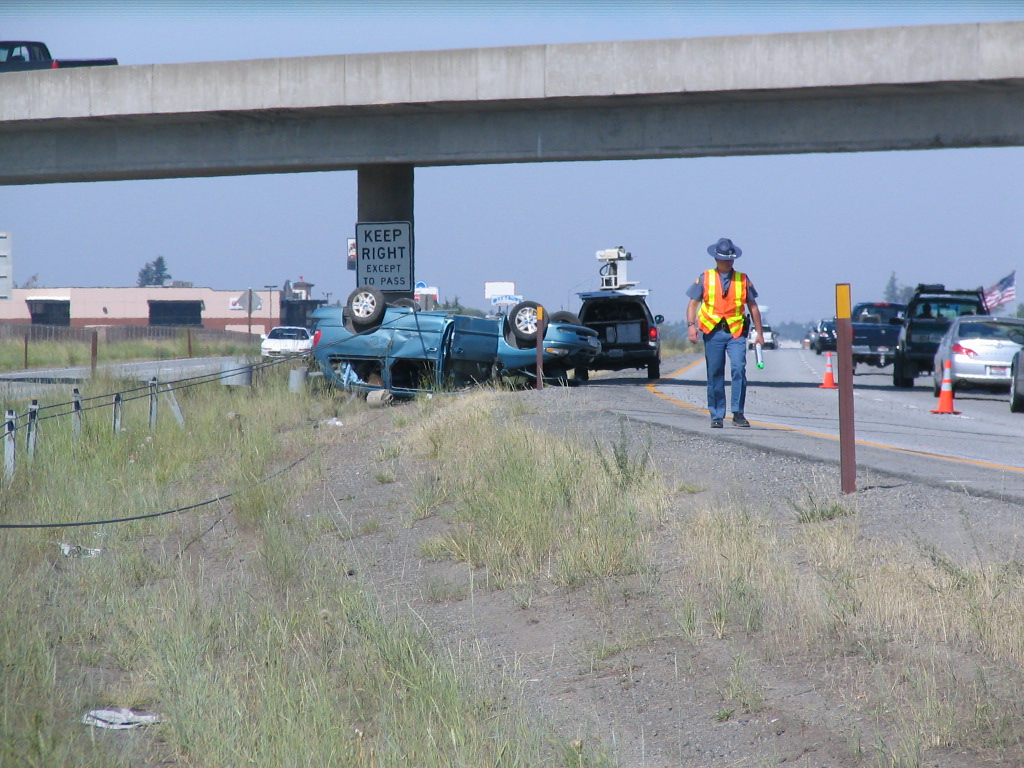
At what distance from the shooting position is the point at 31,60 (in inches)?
1014

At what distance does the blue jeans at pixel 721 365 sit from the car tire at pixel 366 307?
648cm

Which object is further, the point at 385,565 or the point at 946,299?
the point at 946,299

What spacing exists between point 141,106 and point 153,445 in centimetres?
1141

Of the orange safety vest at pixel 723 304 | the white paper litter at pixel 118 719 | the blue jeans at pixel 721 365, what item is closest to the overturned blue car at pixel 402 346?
the blue jeans at pixel 721 365

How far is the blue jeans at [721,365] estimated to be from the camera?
1211 cm

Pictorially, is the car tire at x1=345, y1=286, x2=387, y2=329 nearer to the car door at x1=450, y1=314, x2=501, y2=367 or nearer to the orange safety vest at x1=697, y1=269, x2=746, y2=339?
the car door at x1=450, y1=314, x2=501, y2=367

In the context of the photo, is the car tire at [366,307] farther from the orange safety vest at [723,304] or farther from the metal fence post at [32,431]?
the orange safety vest at [723,304]

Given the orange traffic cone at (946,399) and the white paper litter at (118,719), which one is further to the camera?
the orange traffic cone at (946,399)

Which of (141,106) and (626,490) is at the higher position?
(141,106)

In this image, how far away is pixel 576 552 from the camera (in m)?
6.93

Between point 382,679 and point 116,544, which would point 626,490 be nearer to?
point 382,679

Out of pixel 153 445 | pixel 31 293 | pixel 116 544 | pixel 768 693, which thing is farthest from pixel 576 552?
pixel 31 293

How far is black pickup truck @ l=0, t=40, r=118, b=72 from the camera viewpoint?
25125 mm

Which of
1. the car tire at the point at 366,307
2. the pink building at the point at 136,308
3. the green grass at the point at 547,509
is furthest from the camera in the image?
the pink building at the point at 136,308
